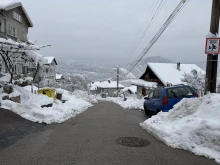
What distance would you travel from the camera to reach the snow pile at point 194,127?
223 inches

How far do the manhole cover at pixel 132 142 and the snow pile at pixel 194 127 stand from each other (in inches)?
23.5

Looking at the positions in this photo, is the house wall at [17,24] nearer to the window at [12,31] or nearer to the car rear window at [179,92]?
the window at [12,31]

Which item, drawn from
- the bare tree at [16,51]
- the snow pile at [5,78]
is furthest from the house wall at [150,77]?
the snow pile at [5,78]

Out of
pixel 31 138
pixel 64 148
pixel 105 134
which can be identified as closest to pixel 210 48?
pixel 105 134

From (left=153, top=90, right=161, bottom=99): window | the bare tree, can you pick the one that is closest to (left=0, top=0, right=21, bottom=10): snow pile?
the bare tree

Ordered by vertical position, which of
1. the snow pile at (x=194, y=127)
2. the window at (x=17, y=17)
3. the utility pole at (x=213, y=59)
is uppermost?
the window at (x=17, y=17)

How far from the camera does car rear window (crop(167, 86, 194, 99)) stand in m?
11.7

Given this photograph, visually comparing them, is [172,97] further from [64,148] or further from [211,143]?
[64,148]

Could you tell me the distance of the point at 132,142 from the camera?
6.63 metres

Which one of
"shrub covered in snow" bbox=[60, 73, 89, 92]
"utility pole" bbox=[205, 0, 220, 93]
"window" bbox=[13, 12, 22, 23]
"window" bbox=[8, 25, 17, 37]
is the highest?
"window" bbox=[13, 12, 22, 23]

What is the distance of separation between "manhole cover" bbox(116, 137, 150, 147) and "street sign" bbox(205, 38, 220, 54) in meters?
3.81

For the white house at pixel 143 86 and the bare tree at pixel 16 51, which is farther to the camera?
the white house at pixel 143 86

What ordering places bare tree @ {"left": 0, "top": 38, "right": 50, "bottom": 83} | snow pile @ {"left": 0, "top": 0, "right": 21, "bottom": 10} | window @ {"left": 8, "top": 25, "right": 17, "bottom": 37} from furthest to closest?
window @ {"left": 8, "top": 25, "right": 17, "bottom": 37}
snow pile @ {"left": 0, "top": 0, "right": 21, "bottom": 10}
bare tree @ {"left": 0, "top": 38, "right": 50, "bottom": 83}

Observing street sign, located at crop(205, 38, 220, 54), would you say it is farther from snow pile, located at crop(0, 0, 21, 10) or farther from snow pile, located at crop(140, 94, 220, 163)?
snow pile, located at crop(0, 0, 21, 10)
